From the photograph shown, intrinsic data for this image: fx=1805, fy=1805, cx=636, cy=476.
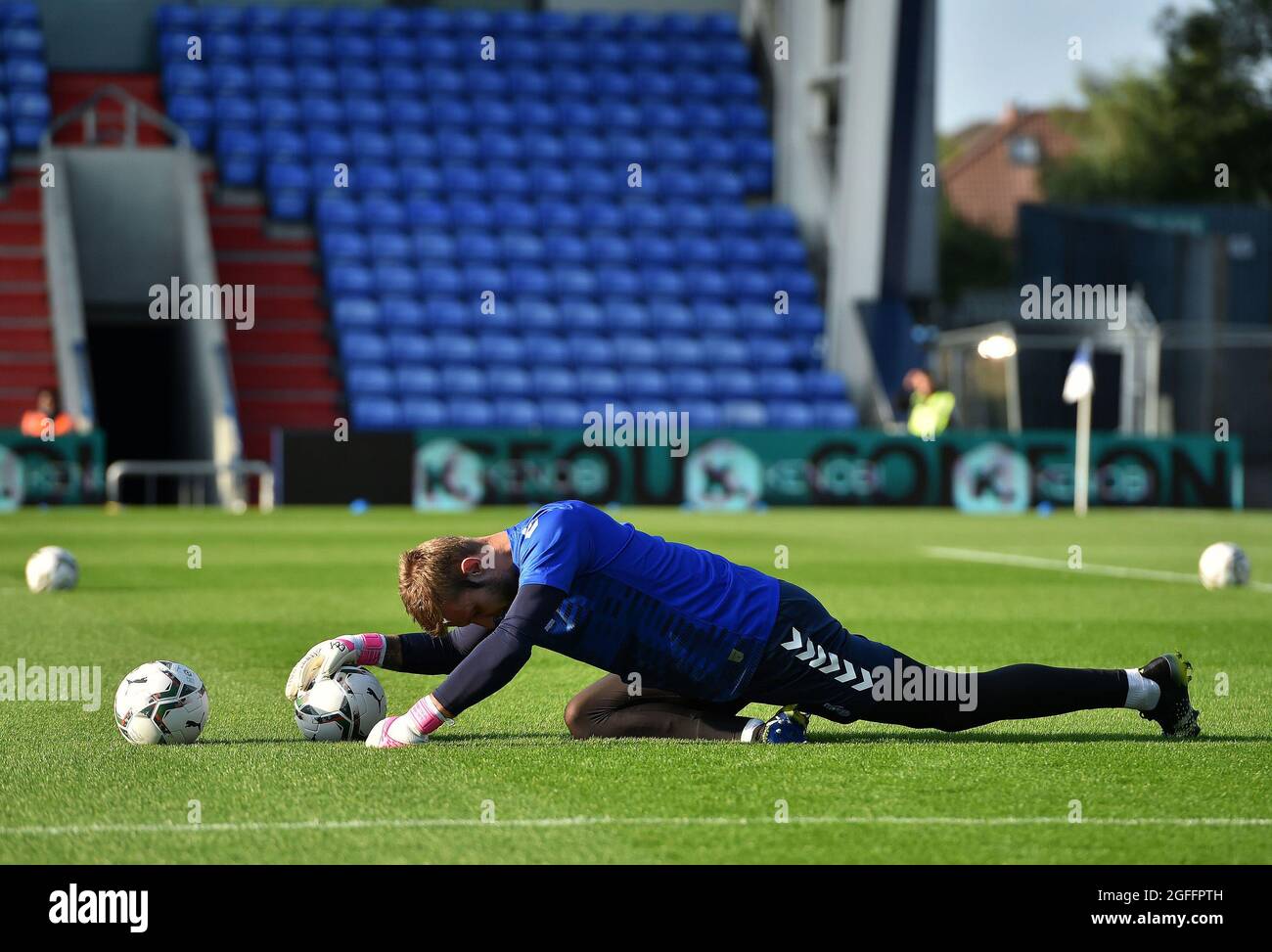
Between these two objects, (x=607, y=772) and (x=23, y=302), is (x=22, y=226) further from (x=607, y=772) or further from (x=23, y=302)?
(x=607, y=772)

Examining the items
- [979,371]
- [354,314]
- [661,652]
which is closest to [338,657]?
[661,652]

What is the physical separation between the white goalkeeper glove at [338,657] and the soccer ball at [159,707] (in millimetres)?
398

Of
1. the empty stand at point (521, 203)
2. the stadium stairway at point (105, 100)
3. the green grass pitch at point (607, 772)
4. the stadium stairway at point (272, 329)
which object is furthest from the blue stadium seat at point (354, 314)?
the green grass pitch at point (607, 772)

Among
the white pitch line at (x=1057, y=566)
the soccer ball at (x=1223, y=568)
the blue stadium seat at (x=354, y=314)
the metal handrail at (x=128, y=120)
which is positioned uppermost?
the metal handrail at (x=128, y=120)

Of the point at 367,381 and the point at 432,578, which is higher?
the point at 367,381

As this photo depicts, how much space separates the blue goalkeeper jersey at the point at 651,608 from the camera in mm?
6098

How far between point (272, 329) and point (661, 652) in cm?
2565

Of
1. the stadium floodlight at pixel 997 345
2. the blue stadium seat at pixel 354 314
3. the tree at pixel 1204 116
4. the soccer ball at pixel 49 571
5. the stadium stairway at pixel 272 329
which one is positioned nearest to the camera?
the soccer ball at pixel 49 571

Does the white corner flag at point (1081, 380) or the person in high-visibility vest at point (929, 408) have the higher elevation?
the white corner flag at point (1081, 380)

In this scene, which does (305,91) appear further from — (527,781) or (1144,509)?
(527,781)

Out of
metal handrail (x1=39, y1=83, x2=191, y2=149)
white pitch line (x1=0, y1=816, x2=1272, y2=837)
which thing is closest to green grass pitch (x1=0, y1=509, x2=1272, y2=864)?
white pitch line (x1=0, y1=816, x2=1272, y2=837)

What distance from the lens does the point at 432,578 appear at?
5914 millimetres

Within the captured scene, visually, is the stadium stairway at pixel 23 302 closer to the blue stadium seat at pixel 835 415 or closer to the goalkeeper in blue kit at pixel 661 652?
the blue stadium seat at pixel 835 415

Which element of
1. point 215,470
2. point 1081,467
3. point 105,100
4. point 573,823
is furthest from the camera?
point 105,100
